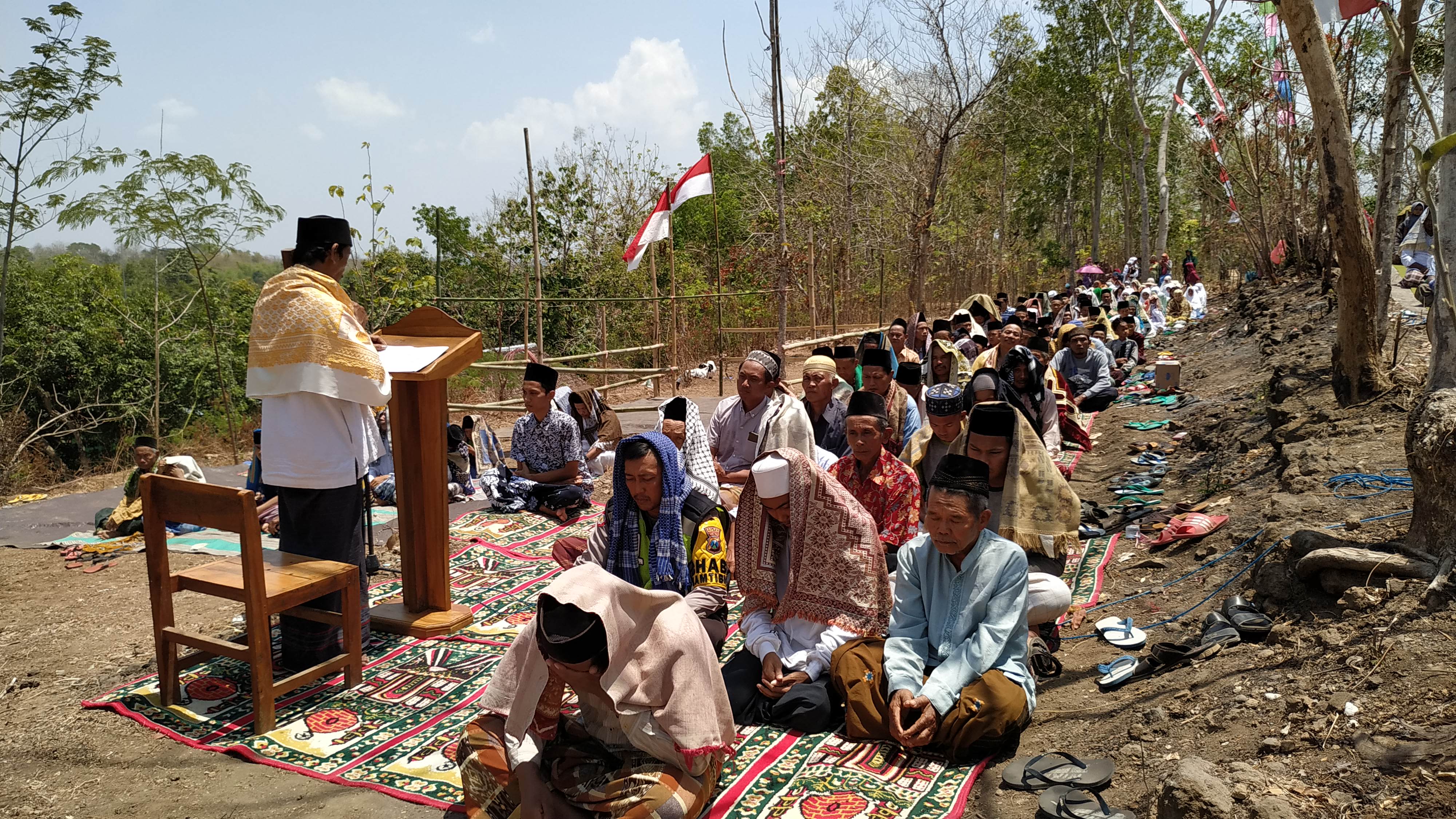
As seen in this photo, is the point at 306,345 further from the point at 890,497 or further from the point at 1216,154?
the point at 1216,154

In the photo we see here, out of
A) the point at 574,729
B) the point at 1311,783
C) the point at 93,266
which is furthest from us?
the point at 93,266

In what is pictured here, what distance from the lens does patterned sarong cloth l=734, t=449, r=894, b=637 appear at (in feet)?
12.3

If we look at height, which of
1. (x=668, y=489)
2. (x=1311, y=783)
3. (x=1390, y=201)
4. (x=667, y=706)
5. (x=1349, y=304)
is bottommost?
(x=1311, y=783)

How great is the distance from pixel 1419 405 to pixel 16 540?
838cm

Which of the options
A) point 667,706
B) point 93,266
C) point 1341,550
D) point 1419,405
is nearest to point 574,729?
point 667,706

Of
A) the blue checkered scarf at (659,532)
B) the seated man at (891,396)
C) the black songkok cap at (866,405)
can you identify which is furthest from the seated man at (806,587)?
the seated man at (891,396)

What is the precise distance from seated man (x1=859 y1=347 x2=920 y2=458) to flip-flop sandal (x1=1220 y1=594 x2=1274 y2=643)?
2.27m

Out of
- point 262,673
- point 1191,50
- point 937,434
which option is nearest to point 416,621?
point 262,673

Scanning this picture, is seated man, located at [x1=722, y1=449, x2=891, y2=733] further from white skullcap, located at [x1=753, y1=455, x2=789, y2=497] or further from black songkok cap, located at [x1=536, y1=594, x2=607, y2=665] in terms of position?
black songkok cap, located at [x1=536, y1=594, x2=607, y2=665]

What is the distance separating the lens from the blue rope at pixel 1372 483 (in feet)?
15.7

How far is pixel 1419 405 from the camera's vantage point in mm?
3684

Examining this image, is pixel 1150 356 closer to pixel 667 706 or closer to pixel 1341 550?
pixel 1341 550

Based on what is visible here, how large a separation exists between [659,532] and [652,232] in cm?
728

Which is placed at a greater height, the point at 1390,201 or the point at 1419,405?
the point at 1390,201
